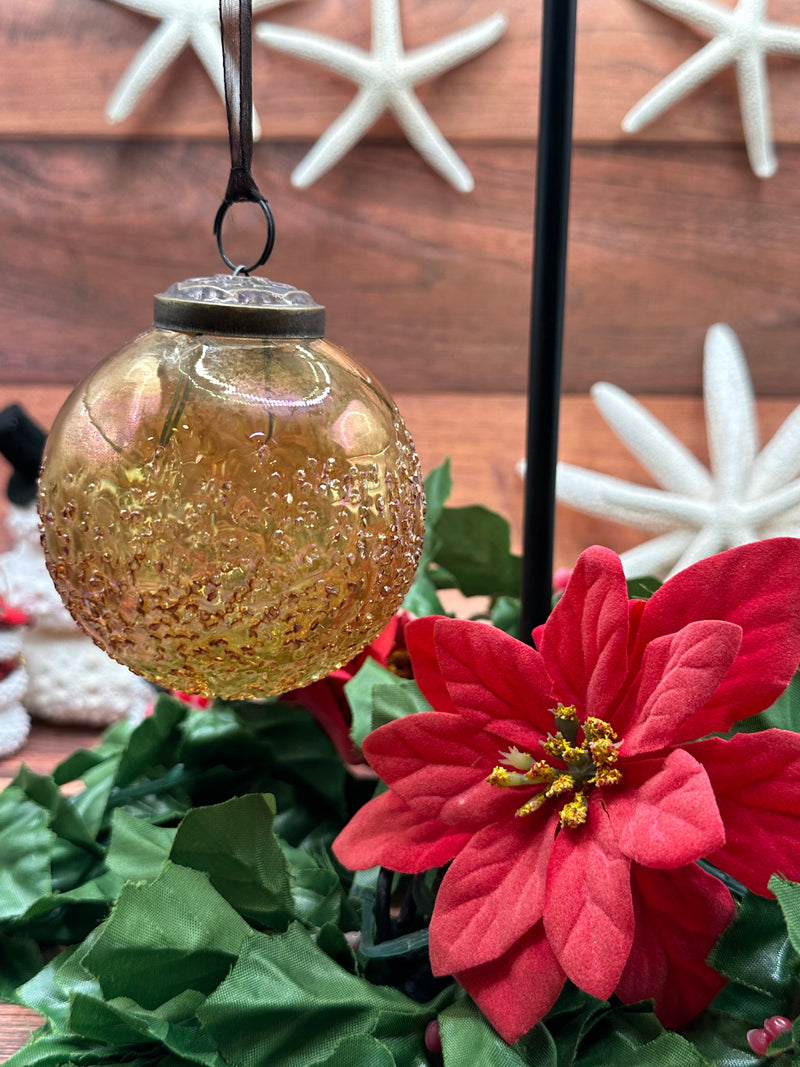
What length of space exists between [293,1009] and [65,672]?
420 millimetres

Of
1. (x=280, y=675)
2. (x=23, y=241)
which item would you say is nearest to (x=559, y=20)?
(x=280, y=675)

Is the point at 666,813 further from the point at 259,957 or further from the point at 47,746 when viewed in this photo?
the point at 47,746

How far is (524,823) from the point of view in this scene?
301 mm

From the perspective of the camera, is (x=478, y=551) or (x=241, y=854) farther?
(x=478, y=551)

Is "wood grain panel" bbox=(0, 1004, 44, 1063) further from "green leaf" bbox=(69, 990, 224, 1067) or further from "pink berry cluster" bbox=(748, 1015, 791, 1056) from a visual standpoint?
"pink berry cluster" bbox=(748, 1015, 791, 1056)

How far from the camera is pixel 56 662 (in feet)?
2.19

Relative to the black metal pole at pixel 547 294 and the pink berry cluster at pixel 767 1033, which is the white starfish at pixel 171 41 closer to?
the black metal pole at pixel 547 294

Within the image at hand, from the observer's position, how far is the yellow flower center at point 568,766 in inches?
11.3

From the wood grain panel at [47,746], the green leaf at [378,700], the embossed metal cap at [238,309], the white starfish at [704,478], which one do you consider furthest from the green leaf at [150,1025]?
the white starfish at [704,478]

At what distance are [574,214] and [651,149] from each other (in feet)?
0.23

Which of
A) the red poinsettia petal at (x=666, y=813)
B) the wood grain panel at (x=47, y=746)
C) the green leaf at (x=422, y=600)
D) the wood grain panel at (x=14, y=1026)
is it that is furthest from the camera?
the wood grain panel at (x=47, y=746)

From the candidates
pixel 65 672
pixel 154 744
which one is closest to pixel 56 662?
pixel 65 672

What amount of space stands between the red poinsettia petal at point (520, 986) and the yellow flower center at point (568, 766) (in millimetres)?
37

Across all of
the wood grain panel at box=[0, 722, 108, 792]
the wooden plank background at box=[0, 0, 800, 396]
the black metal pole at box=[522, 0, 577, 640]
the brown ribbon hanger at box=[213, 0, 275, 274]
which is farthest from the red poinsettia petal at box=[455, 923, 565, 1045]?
the wooden plank background at box=[0, 0, 800, 396]
